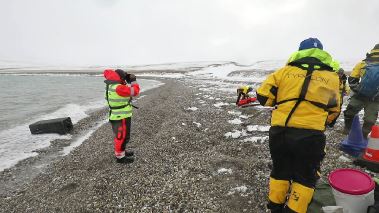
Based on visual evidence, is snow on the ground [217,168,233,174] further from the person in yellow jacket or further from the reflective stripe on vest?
the reflective stripe on vest

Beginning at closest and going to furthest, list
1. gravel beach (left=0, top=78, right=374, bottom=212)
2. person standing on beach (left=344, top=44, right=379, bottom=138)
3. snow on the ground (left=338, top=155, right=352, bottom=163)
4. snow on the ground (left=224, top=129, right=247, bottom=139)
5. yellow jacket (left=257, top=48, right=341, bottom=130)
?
yellow jacket (left=257, top=48, right=341, bottom=130)
gravel beach (left=0, top=78, right=374, bottom=212)
snow on the ground (left=338, top=155, right=352, bottom=163)
person standing on beach (left=344, top=44, right=379, bottom=138)
snow on the ground (left=224, top=129, right=247, bottom=139)

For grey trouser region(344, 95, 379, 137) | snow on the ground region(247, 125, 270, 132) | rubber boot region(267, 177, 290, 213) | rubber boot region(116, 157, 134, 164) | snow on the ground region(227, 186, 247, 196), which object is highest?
grey trouser region(344, 95, 379, 137)

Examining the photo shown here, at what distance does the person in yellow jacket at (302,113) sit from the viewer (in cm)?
434

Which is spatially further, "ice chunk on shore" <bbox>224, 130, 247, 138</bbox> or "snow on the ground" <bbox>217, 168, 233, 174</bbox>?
"ice chunk on shore" <bbox>224, 130, 247, 138</bbox>

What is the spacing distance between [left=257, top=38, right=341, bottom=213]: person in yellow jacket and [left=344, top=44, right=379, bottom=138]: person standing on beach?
4.06 m

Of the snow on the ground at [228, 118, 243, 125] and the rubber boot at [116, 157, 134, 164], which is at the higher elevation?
the snow on the ground at [228, 118, 243, 125]

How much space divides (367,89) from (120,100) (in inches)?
255

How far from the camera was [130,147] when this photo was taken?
1013cm

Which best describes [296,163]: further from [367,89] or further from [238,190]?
[367,89]

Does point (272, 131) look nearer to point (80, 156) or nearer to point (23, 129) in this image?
point (80, 156)

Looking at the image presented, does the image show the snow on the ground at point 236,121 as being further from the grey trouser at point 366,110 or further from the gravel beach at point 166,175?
the grey trouser at point 366,110

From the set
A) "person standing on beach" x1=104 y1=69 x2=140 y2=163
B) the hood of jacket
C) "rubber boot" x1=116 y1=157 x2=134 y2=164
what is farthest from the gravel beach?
the hood of jacket

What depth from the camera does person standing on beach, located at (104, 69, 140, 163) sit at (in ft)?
26.7

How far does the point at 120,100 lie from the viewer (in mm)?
8234
